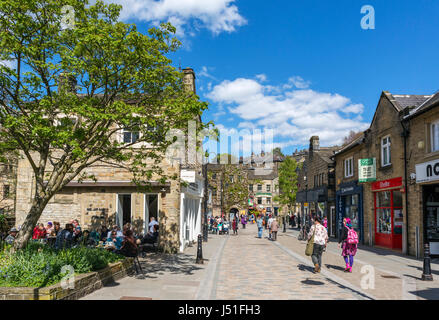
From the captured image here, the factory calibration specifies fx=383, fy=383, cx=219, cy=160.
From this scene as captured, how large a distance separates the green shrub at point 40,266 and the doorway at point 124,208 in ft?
25.0

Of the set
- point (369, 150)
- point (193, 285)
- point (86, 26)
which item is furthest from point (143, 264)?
point (369, 150)

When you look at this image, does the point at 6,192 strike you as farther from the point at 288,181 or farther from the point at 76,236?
the point at 288,181

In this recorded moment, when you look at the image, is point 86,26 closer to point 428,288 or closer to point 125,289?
point 125,289

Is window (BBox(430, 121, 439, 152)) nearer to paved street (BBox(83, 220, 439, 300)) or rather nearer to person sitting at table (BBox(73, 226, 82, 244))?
paved street (BBox(83, 220, 439, 300))

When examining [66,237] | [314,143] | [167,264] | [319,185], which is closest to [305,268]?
[167,264]

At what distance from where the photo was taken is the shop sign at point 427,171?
587 inches

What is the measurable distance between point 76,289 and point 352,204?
68.6 feet

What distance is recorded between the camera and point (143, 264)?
13.0 m

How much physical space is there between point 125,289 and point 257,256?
8402mm

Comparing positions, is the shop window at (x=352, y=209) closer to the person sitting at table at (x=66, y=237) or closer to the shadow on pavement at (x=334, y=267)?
the shadow on pavement at (x=334, y=267)

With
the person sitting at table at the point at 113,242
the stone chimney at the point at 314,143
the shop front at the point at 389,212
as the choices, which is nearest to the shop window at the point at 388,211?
the shop front at the point at 389,212

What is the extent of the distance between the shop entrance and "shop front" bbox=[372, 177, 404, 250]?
5.22ft

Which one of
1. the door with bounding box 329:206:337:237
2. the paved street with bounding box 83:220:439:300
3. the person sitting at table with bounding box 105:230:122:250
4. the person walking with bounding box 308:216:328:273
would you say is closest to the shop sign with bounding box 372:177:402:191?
the paved street with bounding box 83:220:439:300
